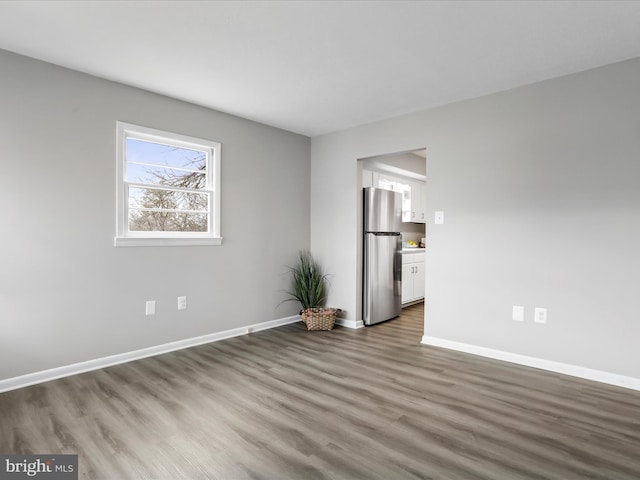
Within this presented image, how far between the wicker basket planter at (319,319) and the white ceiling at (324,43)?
96.6 inches

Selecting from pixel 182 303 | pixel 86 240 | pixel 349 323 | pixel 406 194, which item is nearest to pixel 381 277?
pixel 349 323

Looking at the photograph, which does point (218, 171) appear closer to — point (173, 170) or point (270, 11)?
point (173, 170)

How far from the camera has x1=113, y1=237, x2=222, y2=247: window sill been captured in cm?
329

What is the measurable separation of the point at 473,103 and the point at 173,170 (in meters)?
3.09

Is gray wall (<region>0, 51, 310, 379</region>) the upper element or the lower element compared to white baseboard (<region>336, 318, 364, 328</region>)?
upper

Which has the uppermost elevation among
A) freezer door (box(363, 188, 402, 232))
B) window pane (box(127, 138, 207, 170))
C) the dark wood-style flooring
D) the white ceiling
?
→ the white ceiling

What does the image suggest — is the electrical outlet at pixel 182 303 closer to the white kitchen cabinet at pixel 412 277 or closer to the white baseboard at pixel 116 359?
the white baseboard at pixel 116 359

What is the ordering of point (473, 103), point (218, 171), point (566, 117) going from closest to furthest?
point (566, 117) < point (473, 103) < point (218, 171)

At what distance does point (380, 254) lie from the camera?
4758 millimetres

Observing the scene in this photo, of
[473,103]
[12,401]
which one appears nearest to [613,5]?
[473,103]

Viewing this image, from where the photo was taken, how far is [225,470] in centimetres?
177

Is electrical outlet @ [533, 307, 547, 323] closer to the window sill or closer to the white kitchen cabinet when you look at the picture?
the white kitchen cabinet

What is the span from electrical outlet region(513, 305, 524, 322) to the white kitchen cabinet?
2.37m

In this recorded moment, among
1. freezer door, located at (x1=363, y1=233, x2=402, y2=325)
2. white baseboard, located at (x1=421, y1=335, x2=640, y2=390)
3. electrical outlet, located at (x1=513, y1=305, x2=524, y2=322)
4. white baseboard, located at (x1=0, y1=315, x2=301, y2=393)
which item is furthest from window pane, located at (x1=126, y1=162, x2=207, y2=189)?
electrical outlet, located at (x1=513, y1=305, x2=524, y2=322)
